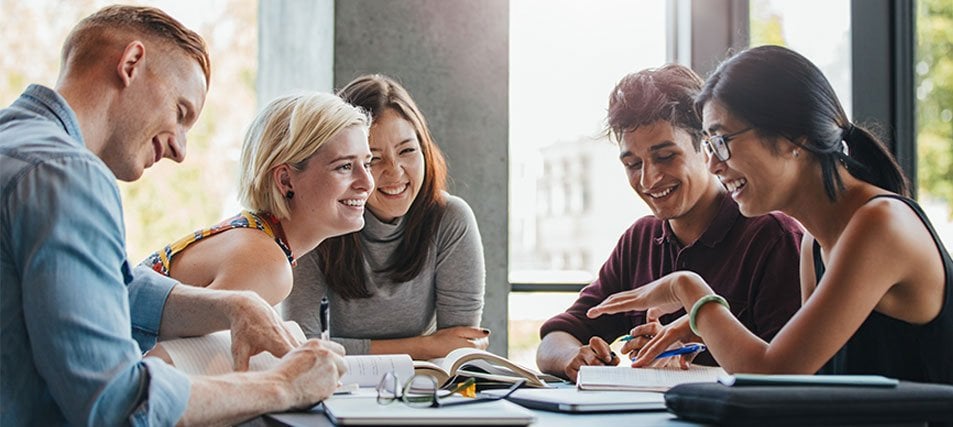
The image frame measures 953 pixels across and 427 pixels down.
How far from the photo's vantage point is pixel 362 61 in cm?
384

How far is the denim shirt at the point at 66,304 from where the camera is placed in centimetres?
141

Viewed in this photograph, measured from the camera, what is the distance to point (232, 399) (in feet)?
4.95

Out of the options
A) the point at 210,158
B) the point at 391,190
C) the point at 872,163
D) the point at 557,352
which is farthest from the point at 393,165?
the point at 210,158

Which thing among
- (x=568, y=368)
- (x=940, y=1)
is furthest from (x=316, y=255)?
(x=940, y=1)

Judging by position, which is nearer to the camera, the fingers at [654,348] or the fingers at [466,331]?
the fingers at [654,348]

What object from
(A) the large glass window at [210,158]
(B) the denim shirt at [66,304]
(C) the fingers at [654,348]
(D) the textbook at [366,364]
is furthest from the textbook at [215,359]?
(A) the large glass window at [210,158]

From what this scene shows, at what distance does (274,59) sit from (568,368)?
2866 mm

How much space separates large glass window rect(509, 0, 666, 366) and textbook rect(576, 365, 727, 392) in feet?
7.41

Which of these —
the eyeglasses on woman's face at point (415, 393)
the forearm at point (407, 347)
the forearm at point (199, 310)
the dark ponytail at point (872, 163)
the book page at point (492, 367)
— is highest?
the dark ponytail at point (872, 163)

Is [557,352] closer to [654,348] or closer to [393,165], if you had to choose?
[654,348]

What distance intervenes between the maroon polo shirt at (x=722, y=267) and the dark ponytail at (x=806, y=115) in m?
0.42

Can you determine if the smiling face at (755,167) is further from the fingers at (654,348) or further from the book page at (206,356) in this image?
the book page at (206,356)

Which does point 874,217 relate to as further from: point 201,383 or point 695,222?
point 201,383

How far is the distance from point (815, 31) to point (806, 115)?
Result: 2156mm
